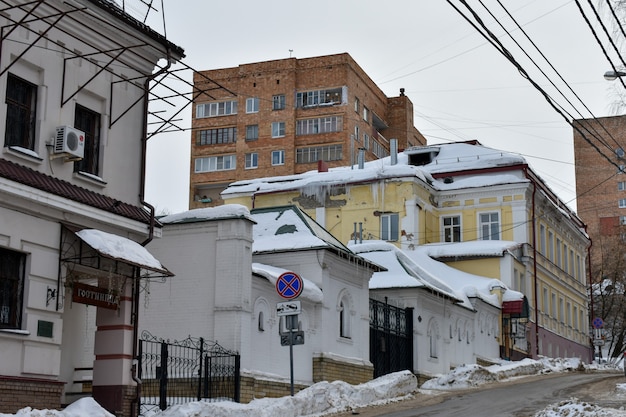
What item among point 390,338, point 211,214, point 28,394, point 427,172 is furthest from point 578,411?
point 427,172

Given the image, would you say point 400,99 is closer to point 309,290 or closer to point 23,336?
point 309,290

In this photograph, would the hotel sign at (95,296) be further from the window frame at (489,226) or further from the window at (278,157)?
the window at (278,157)

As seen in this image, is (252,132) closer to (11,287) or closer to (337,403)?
(337,403)

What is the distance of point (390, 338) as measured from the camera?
3036cm

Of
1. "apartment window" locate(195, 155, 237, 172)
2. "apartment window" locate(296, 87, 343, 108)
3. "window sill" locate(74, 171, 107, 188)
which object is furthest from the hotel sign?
"apartment window" locate(195, 155, 237, 172)

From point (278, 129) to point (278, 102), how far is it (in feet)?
7.24

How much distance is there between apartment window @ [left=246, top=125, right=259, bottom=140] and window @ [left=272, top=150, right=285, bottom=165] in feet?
7.07

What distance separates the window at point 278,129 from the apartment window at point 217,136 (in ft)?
11.1

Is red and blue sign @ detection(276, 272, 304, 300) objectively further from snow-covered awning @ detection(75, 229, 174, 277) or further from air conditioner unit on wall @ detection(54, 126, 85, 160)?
air conditioner unit on wall @ detection(54, 126, 85, 160)

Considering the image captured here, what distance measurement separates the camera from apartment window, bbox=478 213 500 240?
49.2 meters

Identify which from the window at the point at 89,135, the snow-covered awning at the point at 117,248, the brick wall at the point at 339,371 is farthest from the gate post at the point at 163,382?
the brick wall at the point at 339,371

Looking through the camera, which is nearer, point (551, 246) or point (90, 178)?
point (90, 178)

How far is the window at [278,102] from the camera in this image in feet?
263

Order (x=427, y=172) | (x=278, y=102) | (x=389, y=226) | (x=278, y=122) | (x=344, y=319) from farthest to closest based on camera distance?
(x=278, y=122), (x=278, y=102), (x=427, y=172), (x=389, y=226), (x=344, y=319)
